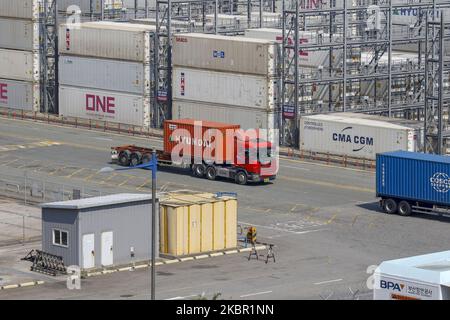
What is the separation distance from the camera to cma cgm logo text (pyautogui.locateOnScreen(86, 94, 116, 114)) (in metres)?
108

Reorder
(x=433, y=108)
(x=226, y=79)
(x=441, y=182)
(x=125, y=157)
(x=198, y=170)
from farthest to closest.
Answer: (x=226, y=79) → (x=125, y=157) → (x=433, y=108) → (x=198, y=170) → (x=441, y=182)

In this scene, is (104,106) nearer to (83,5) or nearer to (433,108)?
(83,5)

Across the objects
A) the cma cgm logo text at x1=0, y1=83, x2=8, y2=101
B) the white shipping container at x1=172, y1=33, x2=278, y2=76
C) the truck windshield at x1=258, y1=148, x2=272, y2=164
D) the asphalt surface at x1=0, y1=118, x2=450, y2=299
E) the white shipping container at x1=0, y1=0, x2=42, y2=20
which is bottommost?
the asphalt surface at x1=0, y1=118, x2=450, y2=299

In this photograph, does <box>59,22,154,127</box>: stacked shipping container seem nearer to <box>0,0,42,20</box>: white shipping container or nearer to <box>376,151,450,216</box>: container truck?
<box>0,0,42,20</box>: white shipping container

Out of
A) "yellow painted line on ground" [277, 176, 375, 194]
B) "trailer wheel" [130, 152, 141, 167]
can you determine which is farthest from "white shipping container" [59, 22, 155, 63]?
"yellow painted line on ground" [277, 176, 375, 194]

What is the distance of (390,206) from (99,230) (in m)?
20.4

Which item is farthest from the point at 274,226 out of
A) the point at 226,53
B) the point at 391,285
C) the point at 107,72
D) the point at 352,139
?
the point at 107,72

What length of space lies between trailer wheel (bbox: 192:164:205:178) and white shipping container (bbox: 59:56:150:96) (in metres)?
20.9

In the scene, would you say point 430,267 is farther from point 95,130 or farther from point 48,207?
point 95,130

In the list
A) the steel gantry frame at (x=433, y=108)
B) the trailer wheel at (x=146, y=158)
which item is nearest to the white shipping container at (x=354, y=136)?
the steel gantry frame at (x=433, y=108)

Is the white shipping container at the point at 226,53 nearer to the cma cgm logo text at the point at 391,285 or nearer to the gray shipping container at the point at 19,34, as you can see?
the gray shipping container at the point at 19,34

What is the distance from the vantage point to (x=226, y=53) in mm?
97562

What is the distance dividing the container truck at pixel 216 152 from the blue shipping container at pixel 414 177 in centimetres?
1111
